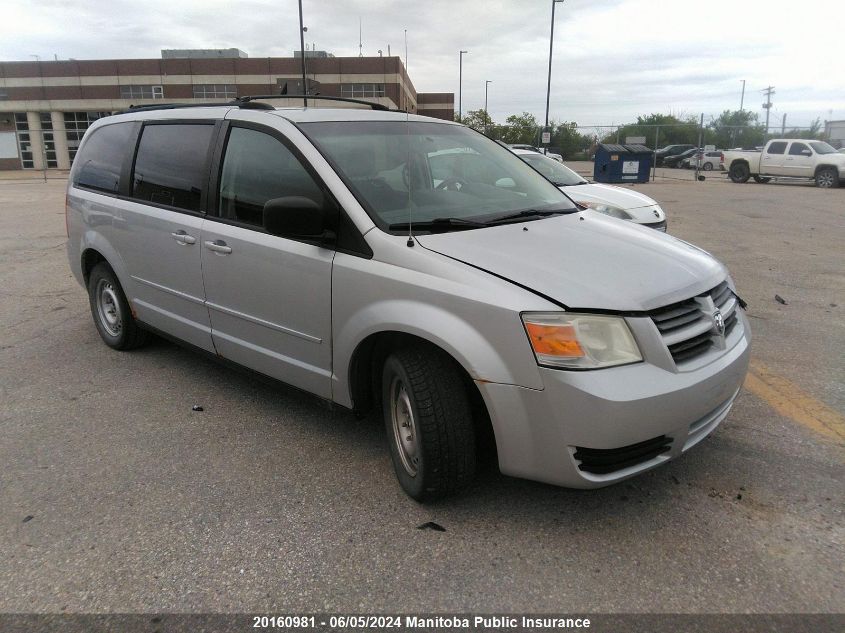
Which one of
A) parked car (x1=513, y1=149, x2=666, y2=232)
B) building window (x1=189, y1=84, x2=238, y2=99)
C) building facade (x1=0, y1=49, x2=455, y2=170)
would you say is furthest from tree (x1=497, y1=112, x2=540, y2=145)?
parked car (x1=513, y1=149, x2=666, y2=232)

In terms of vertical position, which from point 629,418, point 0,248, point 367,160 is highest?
point 367,160

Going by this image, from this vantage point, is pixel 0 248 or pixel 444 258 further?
pixel 0 248

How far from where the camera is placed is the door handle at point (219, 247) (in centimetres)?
352

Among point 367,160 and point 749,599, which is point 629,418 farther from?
point 367,160

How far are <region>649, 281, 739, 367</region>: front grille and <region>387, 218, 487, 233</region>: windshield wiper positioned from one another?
96 cm

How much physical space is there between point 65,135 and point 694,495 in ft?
178

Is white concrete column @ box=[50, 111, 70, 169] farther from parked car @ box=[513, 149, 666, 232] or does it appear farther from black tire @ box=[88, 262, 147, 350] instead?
black tire @ box=[88, 262, 147, 350]

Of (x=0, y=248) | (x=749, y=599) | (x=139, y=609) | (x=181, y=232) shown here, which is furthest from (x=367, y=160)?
(x=0, y=248)

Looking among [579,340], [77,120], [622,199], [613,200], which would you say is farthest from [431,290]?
[77,120]

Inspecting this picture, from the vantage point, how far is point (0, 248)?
393 inches

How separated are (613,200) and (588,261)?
18.7ft

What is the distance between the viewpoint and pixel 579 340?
2.39 m

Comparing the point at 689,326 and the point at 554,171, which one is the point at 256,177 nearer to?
the point at 689,326

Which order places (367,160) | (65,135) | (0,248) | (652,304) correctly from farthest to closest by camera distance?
(65,135) → (0,248) → (367,160) → (652,304)
